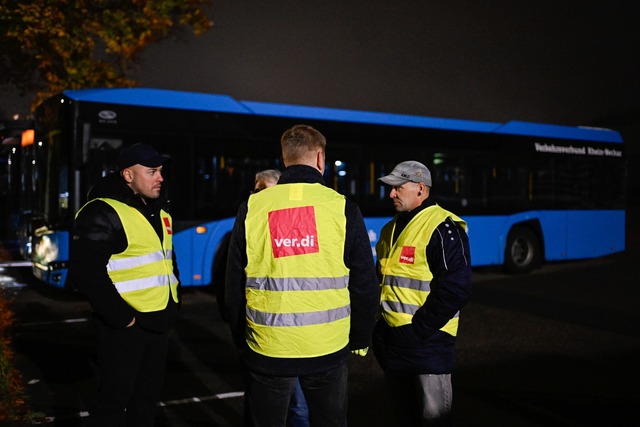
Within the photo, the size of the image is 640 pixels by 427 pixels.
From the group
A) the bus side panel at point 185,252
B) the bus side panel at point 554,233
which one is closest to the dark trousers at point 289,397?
the bus side panel at point 185,252

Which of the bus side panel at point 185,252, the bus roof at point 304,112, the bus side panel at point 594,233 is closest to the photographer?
the bus roof at point 304,112

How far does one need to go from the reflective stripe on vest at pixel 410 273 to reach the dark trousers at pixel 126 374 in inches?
51.3

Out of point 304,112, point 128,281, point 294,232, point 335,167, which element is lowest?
point 128,281

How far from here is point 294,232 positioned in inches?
116

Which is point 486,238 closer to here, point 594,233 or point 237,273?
point 594,233

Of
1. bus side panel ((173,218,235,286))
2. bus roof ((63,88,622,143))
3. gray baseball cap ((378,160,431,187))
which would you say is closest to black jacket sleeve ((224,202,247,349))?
gray baseball cap ((378,160,431,187))

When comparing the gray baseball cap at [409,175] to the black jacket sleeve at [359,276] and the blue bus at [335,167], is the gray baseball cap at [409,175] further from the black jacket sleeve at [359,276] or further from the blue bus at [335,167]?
the blue bus at [335,167]

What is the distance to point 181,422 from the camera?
16.8 feet

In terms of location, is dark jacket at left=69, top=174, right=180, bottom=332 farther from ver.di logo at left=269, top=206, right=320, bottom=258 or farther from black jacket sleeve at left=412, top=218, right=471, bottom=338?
black jacket sleeve at left=412, top=218, right=471, bottom=338

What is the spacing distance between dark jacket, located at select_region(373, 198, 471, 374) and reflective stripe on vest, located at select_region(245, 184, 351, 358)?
703 millimetres

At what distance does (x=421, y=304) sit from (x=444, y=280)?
0.18 m

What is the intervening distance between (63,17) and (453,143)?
8.63 meters

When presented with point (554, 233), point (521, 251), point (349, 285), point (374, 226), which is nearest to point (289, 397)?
point (349, 285)

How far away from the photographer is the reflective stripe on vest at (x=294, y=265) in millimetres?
2949
